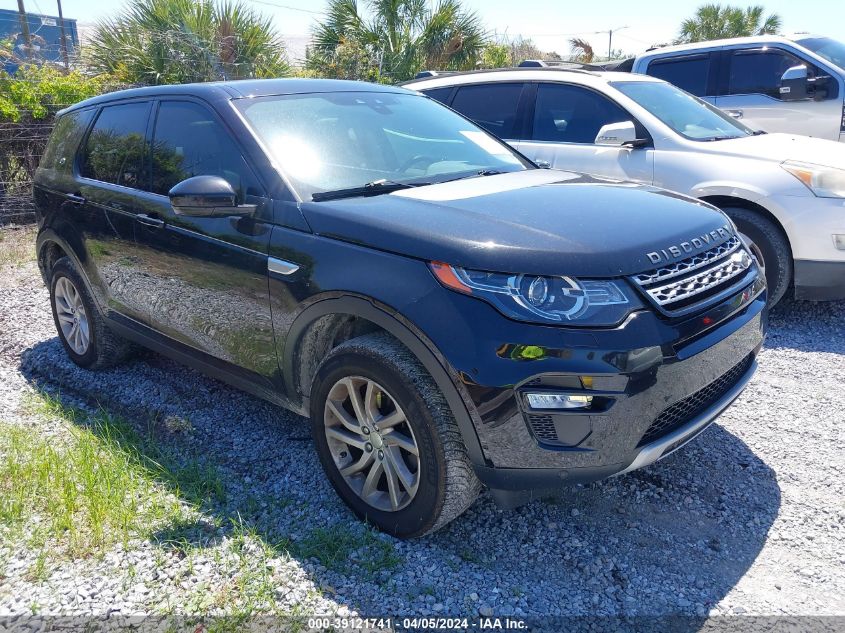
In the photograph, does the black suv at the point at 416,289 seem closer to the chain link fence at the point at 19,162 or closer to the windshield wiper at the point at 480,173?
the windshield wiper at the point at 480,173

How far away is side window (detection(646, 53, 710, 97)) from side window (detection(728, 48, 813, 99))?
0.94 feet

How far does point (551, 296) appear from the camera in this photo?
2.35 meters

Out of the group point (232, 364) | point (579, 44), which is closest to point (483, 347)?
point (232, 364)

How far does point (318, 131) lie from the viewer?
131 inches

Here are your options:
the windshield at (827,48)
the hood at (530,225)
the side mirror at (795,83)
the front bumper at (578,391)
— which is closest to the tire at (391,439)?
the front bumper at (578,391)

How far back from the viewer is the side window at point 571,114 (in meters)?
5.66

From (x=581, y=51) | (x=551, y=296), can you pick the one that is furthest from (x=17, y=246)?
(x=581, y=51)

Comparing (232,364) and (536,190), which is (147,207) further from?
(536,190)

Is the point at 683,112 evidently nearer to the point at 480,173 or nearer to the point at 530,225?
the point at 480,173

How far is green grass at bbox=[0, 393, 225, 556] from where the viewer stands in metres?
2.88

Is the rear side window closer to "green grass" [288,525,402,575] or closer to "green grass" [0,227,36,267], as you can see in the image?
"green grass" [288,525,402,575]

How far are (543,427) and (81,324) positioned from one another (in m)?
3.51

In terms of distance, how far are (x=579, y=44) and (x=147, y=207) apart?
77.1 feet

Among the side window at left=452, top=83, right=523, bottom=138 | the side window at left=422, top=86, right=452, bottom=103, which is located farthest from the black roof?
the side window at left=422, top=86, right=452, bottom=103
